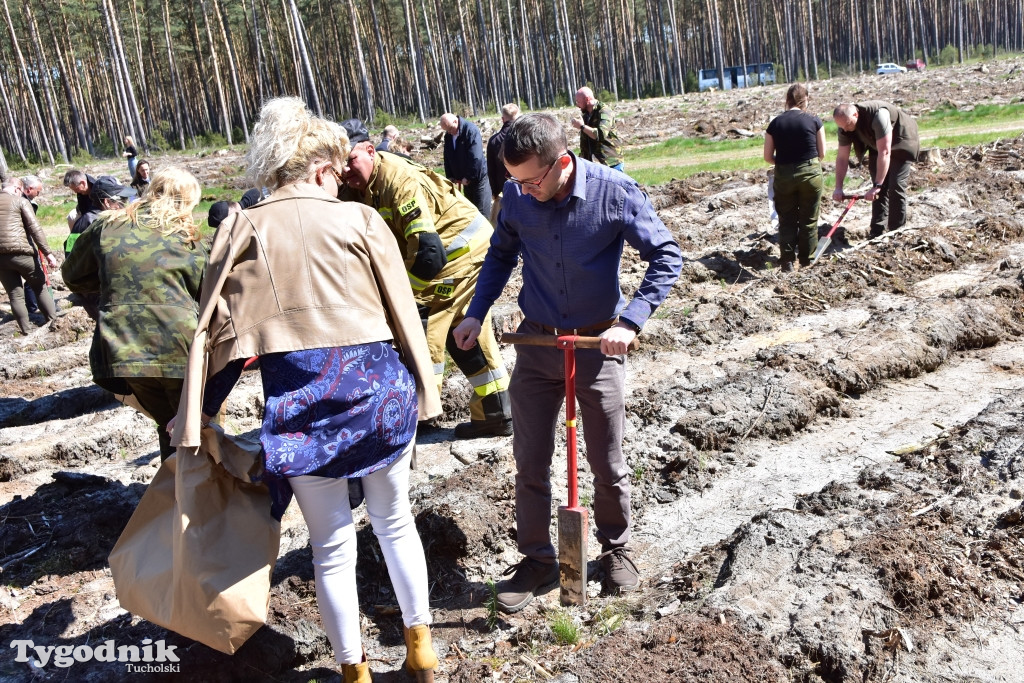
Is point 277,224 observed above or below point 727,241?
above

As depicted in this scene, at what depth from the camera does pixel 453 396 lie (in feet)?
19.3

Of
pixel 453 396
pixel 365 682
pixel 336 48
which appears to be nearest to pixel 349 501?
pixel 365 682

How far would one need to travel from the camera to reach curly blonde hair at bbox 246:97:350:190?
2.51m

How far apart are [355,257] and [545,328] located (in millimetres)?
911

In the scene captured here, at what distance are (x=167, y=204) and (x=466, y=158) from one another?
4.99 metres

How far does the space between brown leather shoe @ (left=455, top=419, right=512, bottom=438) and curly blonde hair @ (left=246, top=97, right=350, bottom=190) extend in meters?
2.79

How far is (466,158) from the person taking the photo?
8516mm

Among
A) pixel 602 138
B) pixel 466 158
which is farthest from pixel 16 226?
pixel 602 138

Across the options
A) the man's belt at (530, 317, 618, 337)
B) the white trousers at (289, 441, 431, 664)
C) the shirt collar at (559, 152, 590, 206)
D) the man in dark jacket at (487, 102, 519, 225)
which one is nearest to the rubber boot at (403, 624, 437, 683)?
the white trousers at (289, 441, 431, 664)

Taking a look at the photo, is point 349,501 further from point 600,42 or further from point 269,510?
point 600,42

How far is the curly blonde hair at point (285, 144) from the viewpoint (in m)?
2.51

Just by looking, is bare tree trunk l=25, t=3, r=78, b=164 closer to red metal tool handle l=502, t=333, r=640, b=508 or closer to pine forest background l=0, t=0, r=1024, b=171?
pine forest background l=0, t=0, r=1024, b=171

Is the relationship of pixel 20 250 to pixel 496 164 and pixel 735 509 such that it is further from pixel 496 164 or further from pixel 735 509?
pixel 735 509

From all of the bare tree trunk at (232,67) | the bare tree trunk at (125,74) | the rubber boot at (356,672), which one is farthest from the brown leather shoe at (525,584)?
the bare tree trunk at (125,74)
